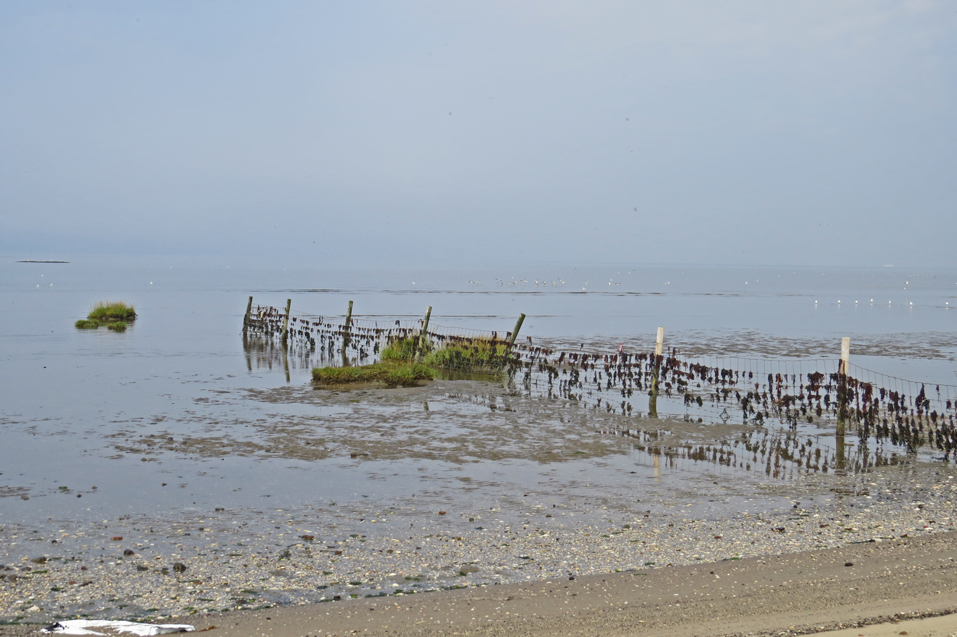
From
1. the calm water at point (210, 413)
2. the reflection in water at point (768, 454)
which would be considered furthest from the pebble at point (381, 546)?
the reflection in water at point (768, 454)

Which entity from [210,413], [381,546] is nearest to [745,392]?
[210,413]

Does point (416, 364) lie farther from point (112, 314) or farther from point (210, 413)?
point (112, 314)

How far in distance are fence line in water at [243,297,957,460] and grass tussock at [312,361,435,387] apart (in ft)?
10.9

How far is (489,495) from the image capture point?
452 inches

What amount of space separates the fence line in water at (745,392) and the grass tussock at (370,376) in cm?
333

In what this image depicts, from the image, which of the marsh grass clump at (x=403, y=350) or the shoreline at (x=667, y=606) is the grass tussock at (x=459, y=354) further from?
the shoreline at (x=667, y=606)

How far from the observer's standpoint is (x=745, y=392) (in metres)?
22.0

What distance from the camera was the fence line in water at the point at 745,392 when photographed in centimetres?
1645

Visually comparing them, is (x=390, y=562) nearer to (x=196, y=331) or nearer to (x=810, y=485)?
(x=810, y=485)

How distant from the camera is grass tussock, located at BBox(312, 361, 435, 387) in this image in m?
22.5

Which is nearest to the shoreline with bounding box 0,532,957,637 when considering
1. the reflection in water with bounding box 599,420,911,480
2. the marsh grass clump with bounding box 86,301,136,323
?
the reflection in water with bounding box 599,420,911,480

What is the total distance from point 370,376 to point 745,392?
10470 millimetres

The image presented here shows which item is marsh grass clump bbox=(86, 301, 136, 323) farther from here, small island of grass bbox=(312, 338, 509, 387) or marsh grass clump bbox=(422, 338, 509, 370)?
marsh grass clump bbox=(422, 338, 509, 370)

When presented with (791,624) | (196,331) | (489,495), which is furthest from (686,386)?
(196,331)
